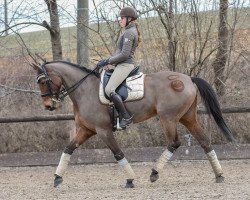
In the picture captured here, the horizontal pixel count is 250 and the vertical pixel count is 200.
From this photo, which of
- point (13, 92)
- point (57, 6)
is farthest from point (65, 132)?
point (57, 6)

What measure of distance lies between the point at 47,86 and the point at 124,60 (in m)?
1.21

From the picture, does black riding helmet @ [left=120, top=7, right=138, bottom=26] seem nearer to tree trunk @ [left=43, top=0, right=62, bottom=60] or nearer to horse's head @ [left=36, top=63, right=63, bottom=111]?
horse's head @ [left=36, top=63, right=63, bottom=111]

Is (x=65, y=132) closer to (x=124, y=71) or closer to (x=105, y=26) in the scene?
(x=105, y=26)

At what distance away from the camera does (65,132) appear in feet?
36.5

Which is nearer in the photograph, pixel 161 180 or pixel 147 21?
pixel 161 180

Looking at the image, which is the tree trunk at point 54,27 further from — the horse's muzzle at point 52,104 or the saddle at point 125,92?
the saddle at point 125,92

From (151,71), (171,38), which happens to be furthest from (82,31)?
(171,38)

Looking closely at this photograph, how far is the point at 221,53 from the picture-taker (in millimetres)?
11648

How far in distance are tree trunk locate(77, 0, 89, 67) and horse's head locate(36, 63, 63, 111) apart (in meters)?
3.78

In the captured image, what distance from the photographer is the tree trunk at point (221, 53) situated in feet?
37.3

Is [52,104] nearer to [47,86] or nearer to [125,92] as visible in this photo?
[47,86]

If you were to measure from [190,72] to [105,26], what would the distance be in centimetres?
211

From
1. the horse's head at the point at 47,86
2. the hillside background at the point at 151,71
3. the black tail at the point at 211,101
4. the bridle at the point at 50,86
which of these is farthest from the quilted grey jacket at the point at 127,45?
the hillside background at the point at 151,71

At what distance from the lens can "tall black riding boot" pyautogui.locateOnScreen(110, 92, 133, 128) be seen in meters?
7.73
